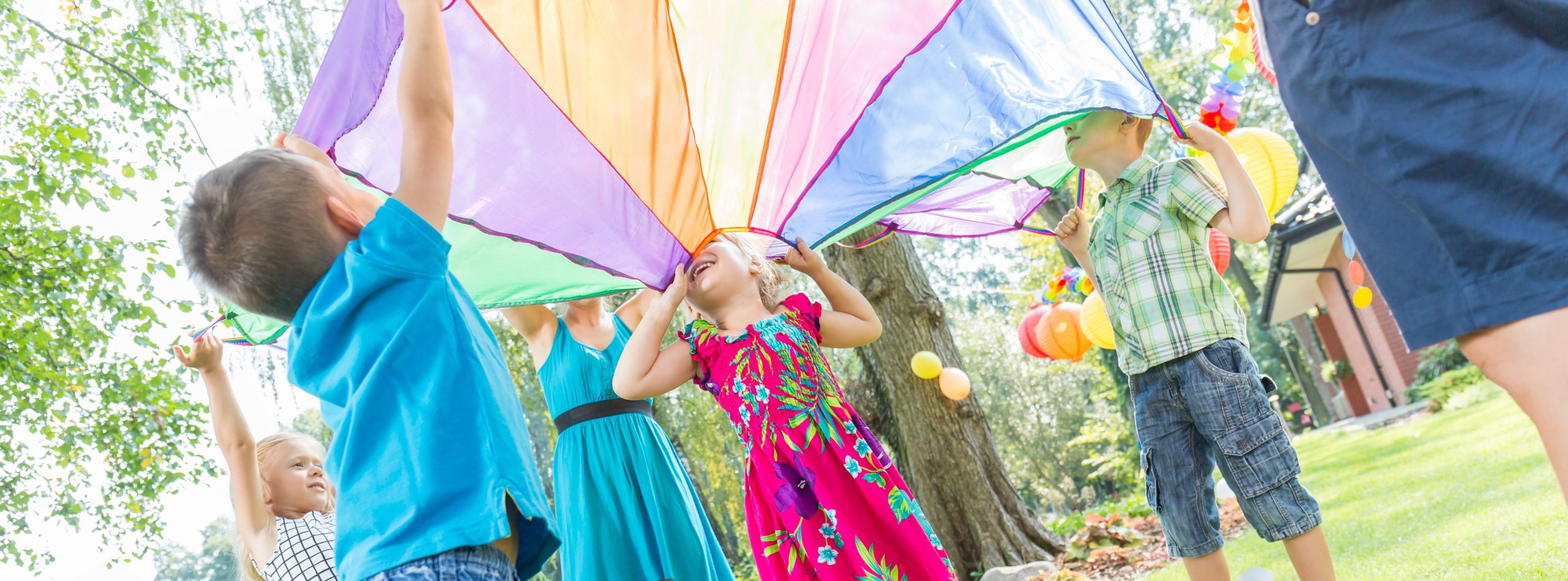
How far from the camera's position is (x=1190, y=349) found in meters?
2.63

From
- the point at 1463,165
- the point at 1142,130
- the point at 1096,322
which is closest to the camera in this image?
the point at 1463,165

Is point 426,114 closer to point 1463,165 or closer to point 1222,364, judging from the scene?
point 1463,165

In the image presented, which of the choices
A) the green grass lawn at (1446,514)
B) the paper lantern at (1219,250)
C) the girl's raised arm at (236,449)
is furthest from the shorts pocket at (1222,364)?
the paper lantern at (1219,250)

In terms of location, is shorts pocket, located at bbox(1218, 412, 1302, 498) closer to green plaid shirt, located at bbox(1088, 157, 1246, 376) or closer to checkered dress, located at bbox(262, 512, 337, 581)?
green plaid shirt, located at bbox(1088, 157, 1246, 376)

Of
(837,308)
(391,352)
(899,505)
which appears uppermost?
(837,308)

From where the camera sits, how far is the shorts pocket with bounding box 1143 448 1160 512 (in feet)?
9.04

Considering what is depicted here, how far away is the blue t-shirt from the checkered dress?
1372 millimetres

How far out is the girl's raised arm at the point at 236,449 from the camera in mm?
2475

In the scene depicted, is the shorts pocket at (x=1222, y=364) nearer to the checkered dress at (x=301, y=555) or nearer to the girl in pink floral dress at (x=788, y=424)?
the girl in pink floral dress at (x=788, y=424)

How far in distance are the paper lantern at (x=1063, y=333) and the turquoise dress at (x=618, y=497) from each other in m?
4.65

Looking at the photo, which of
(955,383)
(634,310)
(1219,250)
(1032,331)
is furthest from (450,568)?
(1032,331)

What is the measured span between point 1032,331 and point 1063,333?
418 millimetres

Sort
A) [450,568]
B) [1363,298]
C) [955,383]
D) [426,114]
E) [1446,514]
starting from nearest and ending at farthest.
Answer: [450,568]
[426,114]
[1446,514]
[955,383]
[1363,298]

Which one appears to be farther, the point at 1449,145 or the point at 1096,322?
the point at 1096,322
